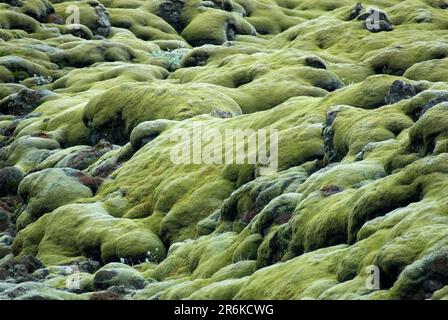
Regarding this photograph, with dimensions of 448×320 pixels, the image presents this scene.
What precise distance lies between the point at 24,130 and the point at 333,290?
61.4 m

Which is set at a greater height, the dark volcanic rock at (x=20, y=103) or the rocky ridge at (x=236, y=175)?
the rocky ridge at (x=236, y=175)

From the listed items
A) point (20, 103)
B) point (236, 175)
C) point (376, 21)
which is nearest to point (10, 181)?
Result: point (236, 175)

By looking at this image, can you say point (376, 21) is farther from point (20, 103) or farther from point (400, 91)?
point (400, 91)

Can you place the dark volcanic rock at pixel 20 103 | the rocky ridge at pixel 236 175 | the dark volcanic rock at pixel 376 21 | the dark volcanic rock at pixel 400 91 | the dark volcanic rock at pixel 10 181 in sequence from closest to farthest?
the rocky ridge at pixel 236 175, the dark volcanic rock at pixel 400 91, the dark volcanic rock at pixel 10 181, the dark volcanic rock at pixel 20 103, the dark volcanic rock at pixel 376 21

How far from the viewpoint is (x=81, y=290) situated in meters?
42.8

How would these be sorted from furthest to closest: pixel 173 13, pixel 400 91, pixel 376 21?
pixel 173 13 < pixel 376 21 < pixel 400 91

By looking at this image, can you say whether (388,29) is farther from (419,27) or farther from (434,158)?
(434,158)

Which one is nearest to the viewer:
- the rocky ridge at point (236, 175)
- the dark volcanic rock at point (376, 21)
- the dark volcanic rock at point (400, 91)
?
the rocky ridge at point (236, 175)

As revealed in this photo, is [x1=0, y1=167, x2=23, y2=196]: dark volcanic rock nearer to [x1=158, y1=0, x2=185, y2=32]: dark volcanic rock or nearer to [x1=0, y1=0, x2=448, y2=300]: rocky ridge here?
[x1=0, y1=0, x2=448, y2=300]: rocky ridge

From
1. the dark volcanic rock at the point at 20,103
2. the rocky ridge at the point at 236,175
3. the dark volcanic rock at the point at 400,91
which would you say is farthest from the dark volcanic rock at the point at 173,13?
the dark volcanic rock at the point at 400,91

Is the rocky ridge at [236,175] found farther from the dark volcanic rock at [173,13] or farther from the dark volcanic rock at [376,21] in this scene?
the dark volcanic rock at [173,13]

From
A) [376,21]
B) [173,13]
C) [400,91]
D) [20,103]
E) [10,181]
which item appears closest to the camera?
[400,91]

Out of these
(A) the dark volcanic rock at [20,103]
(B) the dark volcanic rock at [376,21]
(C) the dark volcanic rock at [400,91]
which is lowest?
(A) the dark volcanic rock at [20,103]

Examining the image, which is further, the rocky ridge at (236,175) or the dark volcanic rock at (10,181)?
the dark volcanic rock at (10,181)
